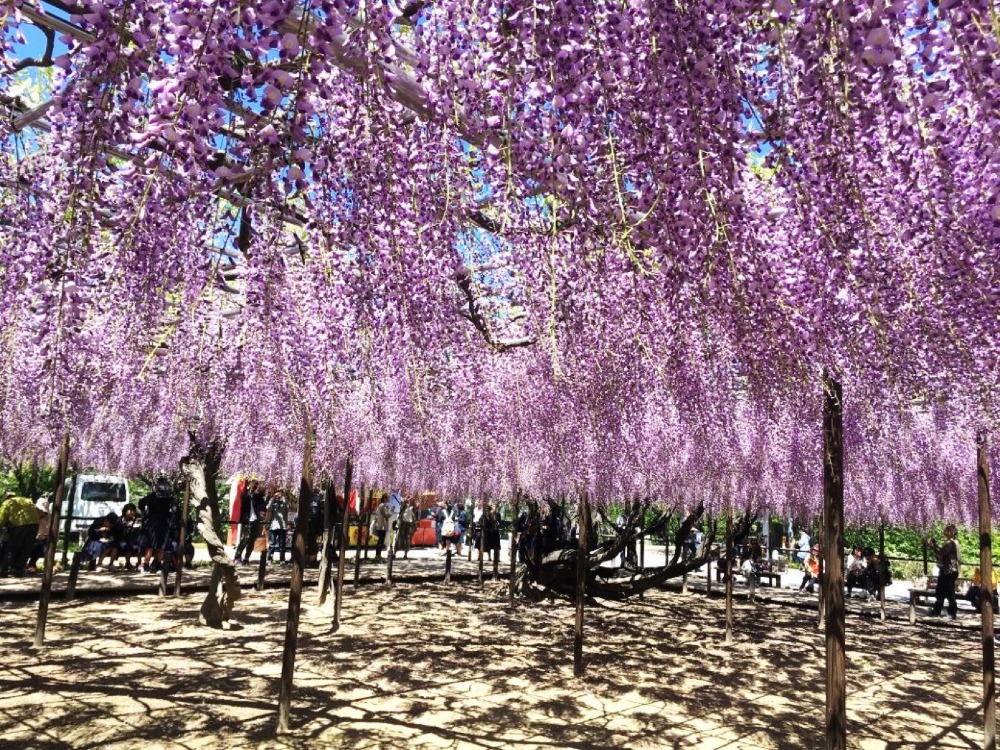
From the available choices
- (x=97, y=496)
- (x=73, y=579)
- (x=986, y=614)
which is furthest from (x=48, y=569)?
(x=97, y=496)

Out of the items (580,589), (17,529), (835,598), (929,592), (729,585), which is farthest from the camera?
(929,592)

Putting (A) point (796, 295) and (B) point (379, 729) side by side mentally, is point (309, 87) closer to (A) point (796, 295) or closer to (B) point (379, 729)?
(A) point (796, 295)

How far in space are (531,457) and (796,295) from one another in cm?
813

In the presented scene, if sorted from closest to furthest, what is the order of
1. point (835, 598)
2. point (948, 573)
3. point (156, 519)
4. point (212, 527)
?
point (835, 598), point (212, 527), point (948, 573), point (156, 519)

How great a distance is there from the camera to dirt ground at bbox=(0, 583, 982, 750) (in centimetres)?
566

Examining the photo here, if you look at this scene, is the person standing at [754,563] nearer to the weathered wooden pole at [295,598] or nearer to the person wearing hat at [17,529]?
the weathered wooden pole at [295,598]

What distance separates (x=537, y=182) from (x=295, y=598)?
166 inches

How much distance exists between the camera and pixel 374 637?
9.50m

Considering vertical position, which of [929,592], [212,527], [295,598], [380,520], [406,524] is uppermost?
[212,527]

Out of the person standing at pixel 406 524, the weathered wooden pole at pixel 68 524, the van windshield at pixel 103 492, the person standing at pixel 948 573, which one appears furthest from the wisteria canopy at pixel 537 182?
the person standing at pixel 406 524

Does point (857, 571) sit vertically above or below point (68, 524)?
below

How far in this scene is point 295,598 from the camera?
6.00 m

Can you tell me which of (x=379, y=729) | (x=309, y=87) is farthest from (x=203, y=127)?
(x=379, y=729)

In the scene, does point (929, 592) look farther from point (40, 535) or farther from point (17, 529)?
point (40, 535)
